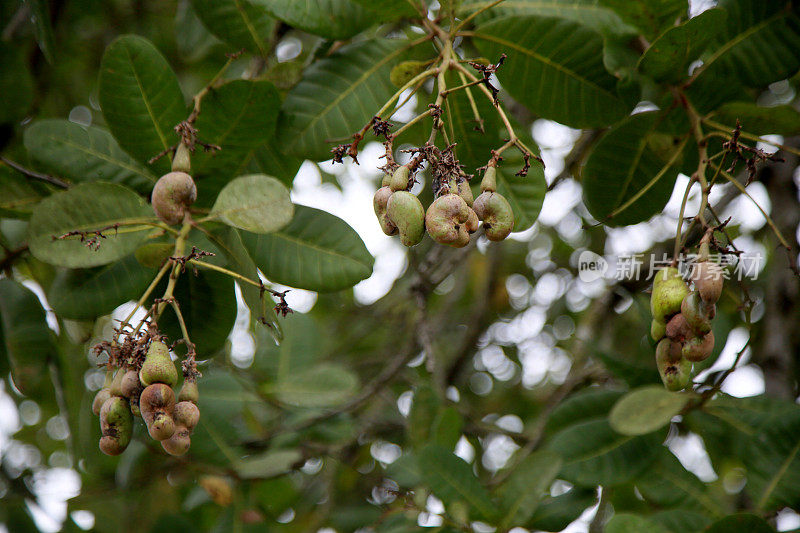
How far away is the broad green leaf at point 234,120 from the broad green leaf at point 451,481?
80 centimetres

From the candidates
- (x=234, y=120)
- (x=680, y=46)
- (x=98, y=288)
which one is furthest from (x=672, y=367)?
(x=98, y=288)

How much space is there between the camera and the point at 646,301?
188 cm

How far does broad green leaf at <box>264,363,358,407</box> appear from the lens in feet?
7.18

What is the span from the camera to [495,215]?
103cm

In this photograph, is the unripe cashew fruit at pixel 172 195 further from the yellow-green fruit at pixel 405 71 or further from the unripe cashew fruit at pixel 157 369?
the yellow-green fruit at pixel 405 71

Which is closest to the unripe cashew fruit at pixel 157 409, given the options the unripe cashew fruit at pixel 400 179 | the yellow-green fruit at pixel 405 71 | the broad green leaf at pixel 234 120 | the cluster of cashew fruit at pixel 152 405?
the cluster of cashew fruit at pixel 152 405

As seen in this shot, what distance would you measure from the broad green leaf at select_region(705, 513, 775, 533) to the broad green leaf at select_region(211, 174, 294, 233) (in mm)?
1062

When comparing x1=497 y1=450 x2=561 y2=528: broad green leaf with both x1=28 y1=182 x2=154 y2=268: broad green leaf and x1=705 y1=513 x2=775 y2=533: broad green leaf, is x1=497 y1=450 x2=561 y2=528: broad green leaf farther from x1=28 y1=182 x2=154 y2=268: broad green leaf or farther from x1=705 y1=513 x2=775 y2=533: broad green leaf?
x1=28 y1=182 x2=154 y2=268: broad green leaf

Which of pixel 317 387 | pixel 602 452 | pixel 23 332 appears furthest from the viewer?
pixel 317 387

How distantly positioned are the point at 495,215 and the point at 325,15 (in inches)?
25.2

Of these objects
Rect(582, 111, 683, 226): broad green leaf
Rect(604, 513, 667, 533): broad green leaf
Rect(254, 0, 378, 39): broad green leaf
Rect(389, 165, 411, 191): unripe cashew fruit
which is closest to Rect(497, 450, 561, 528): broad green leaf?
Rect(604, 513, 667, 533): broad green leaf

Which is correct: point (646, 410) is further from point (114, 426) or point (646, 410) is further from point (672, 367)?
point (114, 426)

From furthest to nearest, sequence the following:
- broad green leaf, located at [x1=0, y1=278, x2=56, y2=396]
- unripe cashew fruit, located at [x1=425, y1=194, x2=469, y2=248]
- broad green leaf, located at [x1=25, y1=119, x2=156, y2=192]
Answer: broad green leaf, located at [x1=0, y1=278, x2=56, y2=396], broad green leaf, located at [x1=25, y1=119, x2=156, y2=192], unripe cashew fruit, located at [x1=425, y1=194, x2=469, y2=248]

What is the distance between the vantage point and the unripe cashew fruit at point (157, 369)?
0.98m
